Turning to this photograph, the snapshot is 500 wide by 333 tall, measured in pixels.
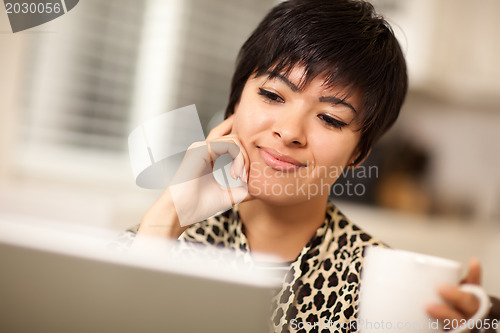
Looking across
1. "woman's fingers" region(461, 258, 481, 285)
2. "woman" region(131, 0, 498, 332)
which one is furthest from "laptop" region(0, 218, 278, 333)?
"woman" region(131, 0, 498, 332)

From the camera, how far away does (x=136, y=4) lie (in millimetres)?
2463

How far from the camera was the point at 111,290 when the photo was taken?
1.31 ft

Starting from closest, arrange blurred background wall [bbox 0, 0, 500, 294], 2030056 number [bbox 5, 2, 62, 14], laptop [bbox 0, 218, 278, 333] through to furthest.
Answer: laptop [bbox 0, 218, 278, 333], 2030056 number [bbox 5, 2, 62, 14], blurred background wall [bbox 0, 0, 500, 294]

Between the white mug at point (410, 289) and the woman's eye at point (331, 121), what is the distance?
393 mm

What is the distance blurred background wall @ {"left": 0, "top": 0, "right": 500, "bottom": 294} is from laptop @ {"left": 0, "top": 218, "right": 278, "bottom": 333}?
174cm

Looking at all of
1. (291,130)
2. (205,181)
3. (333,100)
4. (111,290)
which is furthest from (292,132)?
(111,290)

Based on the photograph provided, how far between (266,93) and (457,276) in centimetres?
50

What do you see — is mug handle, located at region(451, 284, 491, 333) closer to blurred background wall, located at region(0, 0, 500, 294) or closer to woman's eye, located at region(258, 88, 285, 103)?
woman's eye, located at region(258, 88, 285, 103)

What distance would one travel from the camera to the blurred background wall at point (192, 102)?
7.06ft

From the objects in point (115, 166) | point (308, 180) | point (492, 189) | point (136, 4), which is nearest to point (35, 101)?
point (115, 166)

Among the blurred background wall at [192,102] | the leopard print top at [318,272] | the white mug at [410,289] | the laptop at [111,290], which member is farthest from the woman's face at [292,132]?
the blurred background wall at [192,102]

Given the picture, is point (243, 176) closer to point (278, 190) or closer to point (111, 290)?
point (278, 190)

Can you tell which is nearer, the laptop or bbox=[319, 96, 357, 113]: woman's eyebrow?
the laptop

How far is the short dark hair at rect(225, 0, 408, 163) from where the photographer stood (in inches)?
34.8
